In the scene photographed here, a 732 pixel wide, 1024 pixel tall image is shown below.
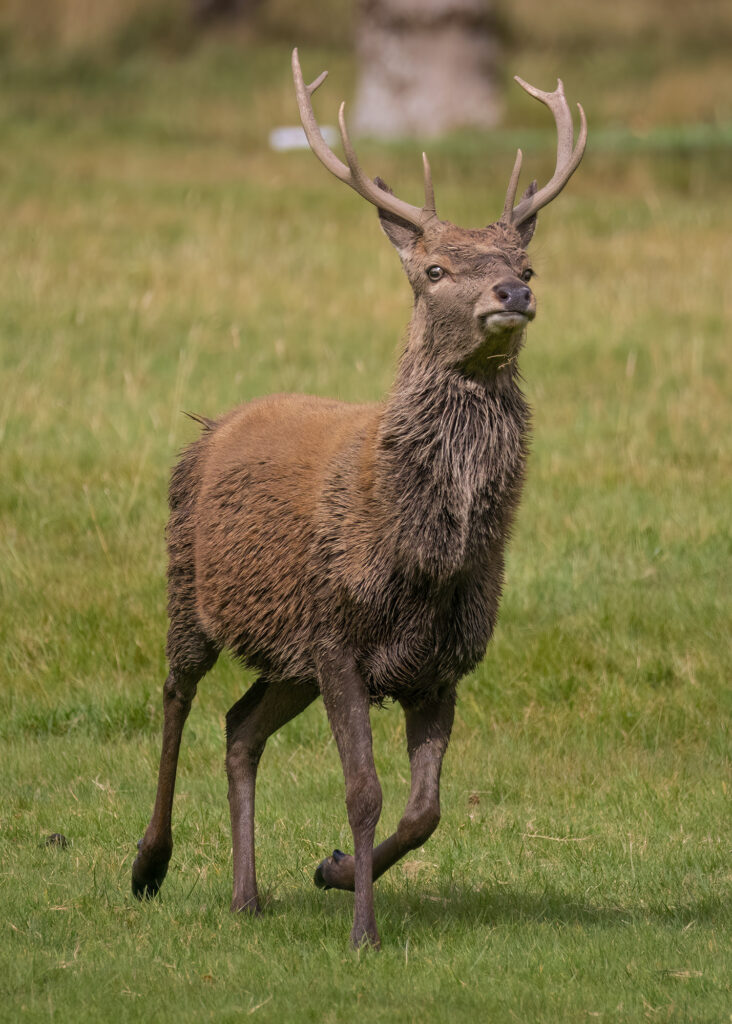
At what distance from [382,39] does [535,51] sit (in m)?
8.87

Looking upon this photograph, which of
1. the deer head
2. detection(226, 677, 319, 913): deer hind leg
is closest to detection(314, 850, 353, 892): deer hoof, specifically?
detection(226, 677, 319, 913): deer hind leg

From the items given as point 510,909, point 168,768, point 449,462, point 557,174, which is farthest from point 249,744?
point 557,174

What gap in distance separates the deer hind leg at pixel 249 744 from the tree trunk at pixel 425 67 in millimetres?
16865

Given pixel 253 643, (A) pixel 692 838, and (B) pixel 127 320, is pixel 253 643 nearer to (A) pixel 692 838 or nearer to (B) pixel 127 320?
(A) pixel 692 838

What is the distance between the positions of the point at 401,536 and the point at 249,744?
1326 mm

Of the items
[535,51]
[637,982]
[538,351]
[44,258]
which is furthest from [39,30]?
[637,982]

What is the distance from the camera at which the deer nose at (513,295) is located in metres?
5.64

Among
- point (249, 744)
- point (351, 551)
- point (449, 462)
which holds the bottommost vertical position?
point (249, 744)

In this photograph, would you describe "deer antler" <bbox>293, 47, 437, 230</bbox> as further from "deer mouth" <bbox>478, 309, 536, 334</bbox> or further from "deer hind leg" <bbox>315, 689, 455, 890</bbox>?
"deer hind leg" <bbox>315, 689, 455, 890</bbox>

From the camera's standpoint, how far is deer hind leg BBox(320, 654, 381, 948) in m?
5.73

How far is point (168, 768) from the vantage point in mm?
6750

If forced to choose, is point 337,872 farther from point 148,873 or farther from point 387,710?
point 387,710

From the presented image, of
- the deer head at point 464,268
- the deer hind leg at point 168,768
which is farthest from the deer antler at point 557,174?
the deer hind leg at point 168,768

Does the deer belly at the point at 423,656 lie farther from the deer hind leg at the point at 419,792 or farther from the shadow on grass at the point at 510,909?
the shadow on grass at the point at 510,909
